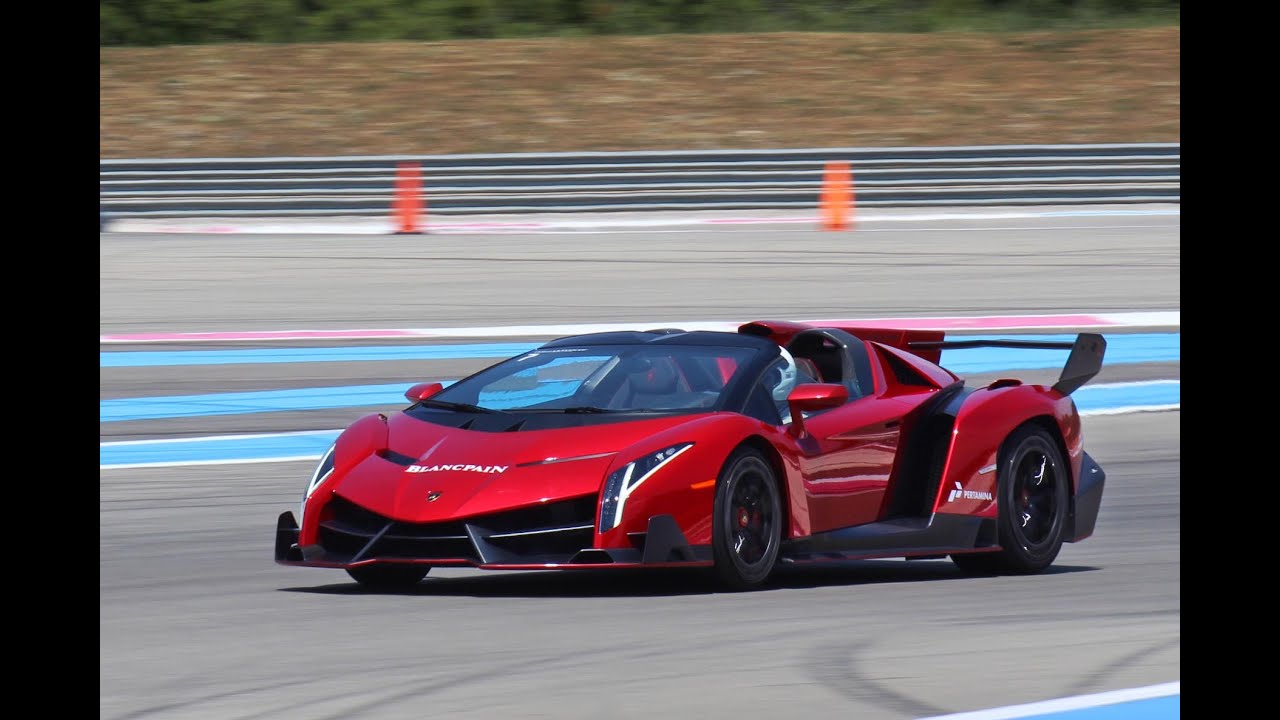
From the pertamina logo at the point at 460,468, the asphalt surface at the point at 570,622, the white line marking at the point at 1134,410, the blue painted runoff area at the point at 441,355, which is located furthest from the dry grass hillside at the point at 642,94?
the pertamina logo at the point at 460,468

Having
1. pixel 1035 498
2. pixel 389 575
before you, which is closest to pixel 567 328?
pixel 1035 498

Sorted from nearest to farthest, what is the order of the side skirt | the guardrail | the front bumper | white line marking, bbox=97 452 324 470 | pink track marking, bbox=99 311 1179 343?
the front bumper, the side skirt, white line marking, bbox=97 452 324 470, pink track marking, bbox=99 311 1179 343, the guardrail

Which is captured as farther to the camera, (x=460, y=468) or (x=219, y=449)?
(x=219, y=449)

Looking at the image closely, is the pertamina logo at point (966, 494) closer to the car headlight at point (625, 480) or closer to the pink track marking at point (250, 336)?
the car headlight at point (625, 480)

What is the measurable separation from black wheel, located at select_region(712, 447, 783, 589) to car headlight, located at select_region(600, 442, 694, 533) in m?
0.23

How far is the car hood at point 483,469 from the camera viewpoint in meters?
7.85

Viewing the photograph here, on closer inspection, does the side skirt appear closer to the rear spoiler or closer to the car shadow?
the car shadow

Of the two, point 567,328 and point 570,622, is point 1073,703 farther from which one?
point 567,328

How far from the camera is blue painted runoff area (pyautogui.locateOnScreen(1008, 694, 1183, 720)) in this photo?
18.7ft

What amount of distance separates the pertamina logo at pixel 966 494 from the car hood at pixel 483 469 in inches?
51.3

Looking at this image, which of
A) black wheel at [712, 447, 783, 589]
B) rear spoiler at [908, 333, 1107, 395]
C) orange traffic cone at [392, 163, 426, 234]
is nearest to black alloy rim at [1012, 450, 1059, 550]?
rear spoiler at [908, 333, 1107, 395]

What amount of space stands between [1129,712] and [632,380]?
3.38 meters

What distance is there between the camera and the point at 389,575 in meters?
8.45

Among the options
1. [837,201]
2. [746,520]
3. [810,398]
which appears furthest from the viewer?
[837,201]
